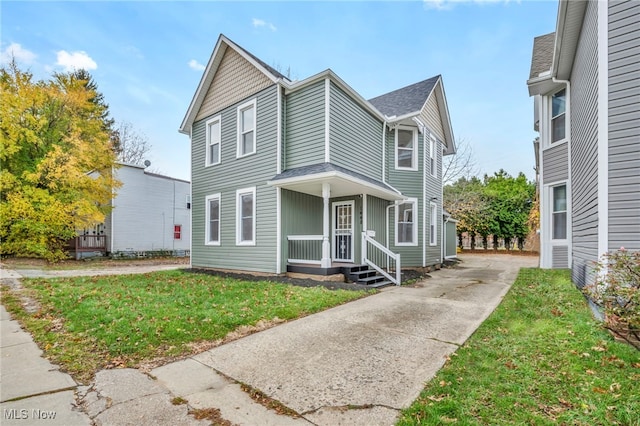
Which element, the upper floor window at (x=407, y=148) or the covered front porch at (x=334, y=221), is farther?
the upper floor window at (x=407, y=148)

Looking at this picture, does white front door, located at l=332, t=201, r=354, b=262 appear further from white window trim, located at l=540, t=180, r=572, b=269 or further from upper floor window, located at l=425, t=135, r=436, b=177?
white window trim, located at l=540, t=180, r=572, b=269

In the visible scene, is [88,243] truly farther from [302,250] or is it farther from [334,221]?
[334,221]

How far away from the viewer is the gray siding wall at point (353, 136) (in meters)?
9.08

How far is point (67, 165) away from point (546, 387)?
1927 centimetres

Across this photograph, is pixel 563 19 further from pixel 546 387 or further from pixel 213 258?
pixel 213 258

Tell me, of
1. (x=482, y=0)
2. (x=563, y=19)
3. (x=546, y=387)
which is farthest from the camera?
(x=482, y=0)

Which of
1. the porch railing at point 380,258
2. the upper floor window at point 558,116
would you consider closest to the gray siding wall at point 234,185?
the porch railing at point 380,258

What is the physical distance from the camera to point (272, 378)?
10.7 ft

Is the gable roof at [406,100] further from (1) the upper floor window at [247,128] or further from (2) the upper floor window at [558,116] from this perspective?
(1) the upper floor window at [247,128]

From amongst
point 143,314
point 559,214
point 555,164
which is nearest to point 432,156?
point 555,164

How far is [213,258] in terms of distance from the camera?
11.7m

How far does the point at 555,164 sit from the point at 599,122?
609cm

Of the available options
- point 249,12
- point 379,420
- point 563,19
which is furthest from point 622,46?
point 249,12

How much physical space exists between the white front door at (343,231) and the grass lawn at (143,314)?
2.89 m
